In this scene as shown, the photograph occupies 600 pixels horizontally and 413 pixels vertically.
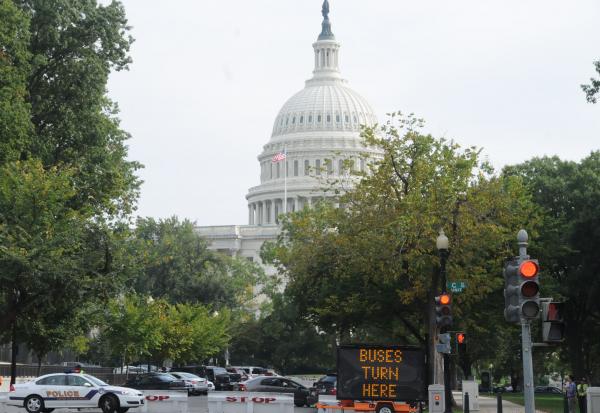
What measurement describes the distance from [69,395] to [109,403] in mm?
1345

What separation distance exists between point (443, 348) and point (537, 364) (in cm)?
8104

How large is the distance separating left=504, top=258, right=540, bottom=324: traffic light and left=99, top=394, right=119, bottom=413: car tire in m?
22.6

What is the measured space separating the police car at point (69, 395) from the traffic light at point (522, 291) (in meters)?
22.8

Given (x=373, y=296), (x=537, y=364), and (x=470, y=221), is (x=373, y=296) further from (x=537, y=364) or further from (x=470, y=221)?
(x=537, y=364)

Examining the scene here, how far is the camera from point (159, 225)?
11738cm

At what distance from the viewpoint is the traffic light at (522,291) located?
737 inches

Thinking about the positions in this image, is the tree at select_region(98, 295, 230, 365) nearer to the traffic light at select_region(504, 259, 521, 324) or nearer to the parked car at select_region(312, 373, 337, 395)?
the parked car at select_region(312, 373, 337, 395)

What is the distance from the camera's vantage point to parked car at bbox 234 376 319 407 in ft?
174

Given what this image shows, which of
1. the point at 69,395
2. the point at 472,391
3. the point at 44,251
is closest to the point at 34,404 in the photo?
the point at 69,395

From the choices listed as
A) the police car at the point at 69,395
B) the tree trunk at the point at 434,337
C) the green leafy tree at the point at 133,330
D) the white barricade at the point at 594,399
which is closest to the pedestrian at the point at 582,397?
the white barricade at the point at 594,399

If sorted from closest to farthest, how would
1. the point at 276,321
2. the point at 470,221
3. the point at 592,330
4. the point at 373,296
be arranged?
the point at 470,221
the point at 373,296
the point at 592,330
the point at 276,321

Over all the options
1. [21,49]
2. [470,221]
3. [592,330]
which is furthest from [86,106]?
[592,330]

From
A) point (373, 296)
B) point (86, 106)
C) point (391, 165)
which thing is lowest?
point (373, 296)

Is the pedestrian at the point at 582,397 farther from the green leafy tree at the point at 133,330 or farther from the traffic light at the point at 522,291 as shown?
the green leafy tree at the point at 133,330
